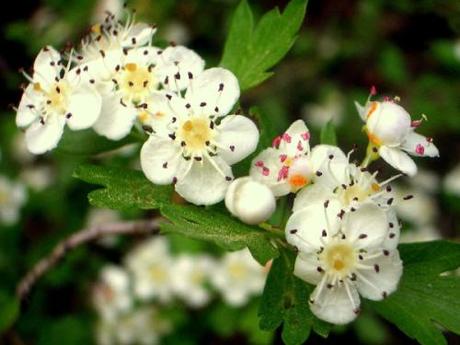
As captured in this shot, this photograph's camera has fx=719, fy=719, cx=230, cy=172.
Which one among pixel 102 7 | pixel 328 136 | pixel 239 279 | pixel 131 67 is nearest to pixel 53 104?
pixel 131 67

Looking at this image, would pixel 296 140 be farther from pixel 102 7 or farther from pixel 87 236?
pixel 102 7

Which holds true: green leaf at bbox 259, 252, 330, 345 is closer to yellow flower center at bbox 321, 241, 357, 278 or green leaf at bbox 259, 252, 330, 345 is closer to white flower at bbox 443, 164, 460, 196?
yellow flower center at bbox 321, 241, 357, 278

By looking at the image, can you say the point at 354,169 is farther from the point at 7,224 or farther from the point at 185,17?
the point at 185,17

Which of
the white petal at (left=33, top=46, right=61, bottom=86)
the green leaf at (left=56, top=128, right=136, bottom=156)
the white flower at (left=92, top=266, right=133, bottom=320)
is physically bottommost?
the white flower at (left=92, top=266, right=133, bottom=320)

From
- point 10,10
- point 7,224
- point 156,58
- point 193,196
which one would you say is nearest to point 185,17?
point 10,10

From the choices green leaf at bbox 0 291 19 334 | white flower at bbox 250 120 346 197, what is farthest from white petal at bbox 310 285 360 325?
green leaf at bbox 0 291 19 334
